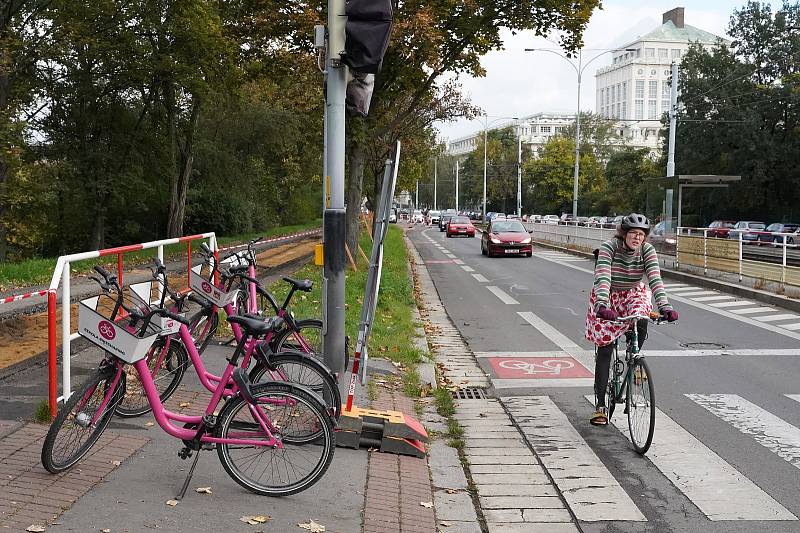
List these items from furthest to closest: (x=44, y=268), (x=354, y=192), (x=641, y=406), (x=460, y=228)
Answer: (x=460, y=228)
(x=354, y=192)
(x=44, y=268)
(x=641, y=406)

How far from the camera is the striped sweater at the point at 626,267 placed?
6.60 meters

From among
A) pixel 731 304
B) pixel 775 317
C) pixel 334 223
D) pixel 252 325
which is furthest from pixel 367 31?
pixel 731 304

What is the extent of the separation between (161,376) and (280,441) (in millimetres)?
1781

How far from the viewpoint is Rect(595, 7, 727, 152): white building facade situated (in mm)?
139875

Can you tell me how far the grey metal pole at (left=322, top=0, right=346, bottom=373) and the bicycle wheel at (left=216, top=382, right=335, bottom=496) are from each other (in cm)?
137

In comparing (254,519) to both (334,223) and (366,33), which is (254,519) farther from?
(366,33)

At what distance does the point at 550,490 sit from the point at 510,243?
26836 mm

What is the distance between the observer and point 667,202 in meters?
32.0

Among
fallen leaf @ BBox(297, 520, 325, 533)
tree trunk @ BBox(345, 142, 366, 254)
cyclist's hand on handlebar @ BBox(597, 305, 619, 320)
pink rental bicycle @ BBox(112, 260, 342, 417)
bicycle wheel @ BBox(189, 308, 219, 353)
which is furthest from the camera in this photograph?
tree trunk @ BBox(345, 142, 366, 254)

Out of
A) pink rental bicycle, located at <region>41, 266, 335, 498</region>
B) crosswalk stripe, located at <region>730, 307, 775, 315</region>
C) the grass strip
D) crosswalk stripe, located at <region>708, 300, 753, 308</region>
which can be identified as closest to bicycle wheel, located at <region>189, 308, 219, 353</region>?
the grass strip

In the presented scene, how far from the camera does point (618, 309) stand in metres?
6.73

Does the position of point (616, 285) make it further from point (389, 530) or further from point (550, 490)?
point (389, 530)

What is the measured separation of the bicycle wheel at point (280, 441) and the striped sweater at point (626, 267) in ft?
8.90

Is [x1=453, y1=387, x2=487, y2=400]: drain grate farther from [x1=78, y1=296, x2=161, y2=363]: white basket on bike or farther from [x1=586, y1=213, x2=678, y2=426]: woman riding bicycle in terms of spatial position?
[x1=78, y1=296, x2=161, y2=363]: white basket on bike
